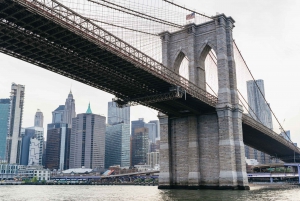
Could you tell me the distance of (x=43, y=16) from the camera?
93.8 ft

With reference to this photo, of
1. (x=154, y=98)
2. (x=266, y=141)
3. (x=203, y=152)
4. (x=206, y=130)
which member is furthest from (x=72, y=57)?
(x=266, y=141)

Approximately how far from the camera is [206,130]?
190 ft

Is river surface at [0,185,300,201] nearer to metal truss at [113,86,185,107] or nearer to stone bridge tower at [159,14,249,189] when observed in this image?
stone bridge tower at [159,14,249,189]

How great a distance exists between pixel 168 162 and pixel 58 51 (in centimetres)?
3076

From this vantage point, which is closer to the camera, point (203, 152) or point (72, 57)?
point (72, 57)

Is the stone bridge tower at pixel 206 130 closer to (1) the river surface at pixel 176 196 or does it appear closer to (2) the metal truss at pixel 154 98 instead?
(1) the river surface at pixel 176 196

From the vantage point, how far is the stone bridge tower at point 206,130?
178 feet

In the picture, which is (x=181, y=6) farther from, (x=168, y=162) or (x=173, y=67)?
(x=168, y=162)

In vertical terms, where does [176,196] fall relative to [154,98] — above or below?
below

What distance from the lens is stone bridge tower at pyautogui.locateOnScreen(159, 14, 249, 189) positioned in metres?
54.3

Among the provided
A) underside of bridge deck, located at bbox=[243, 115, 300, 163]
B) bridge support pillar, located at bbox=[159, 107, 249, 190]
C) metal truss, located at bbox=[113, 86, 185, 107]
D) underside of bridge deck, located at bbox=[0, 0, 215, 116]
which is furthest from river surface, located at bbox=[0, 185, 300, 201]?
underside of bridge deck, located at bbox=[243, 115, 300, 163]

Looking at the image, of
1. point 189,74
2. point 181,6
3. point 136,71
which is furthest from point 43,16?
point 189,74

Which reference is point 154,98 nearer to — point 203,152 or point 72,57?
point 203,152

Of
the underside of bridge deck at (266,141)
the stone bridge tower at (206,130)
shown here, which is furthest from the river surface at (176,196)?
the underside of bridge deck at (266,141)
